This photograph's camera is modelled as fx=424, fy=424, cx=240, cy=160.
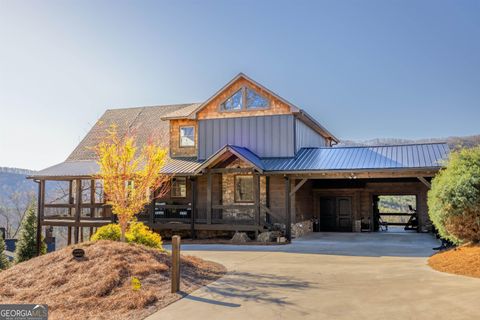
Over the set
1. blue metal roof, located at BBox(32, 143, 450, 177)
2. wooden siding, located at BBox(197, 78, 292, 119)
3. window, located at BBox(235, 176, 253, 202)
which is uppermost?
wooden siding, located at BBox(197, 78, 292, 119)

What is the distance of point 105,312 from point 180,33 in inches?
553

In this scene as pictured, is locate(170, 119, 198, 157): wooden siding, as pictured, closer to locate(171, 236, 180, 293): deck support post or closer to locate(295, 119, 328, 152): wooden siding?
locate(295, 119, 328, 152): wooden siding

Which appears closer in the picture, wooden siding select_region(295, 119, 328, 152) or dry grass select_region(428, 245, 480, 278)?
dry grass select_region(428, 245, 480, 278)

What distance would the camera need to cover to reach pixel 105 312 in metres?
7.12

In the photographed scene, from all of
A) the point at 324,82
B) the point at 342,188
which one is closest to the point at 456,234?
the point at 342,188

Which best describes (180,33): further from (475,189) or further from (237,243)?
(475,189)

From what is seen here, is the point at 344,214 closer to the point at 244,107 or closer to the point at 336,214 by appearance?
the point at 336,214

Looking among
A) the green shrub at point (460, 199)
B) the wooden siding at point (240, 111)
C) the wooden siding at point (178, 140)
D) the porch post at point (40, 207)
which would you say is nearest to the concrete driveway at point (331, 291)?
the green shrub at point (460, 199)

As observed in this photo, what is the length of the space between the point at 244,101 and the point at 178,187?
551cm

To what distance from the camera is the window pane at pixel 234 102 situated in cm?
2091

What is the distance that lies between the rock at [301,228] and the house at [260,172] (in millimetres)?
270

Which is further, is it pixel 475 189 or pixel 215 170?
pixel 215 170

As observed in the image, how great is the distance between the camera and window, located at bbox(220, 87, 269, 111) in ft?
67.5

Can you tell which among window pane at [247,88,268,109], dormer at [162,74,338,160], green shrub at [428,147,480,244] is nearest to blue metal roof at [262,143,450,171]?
dormer at [162,74,338,160]
